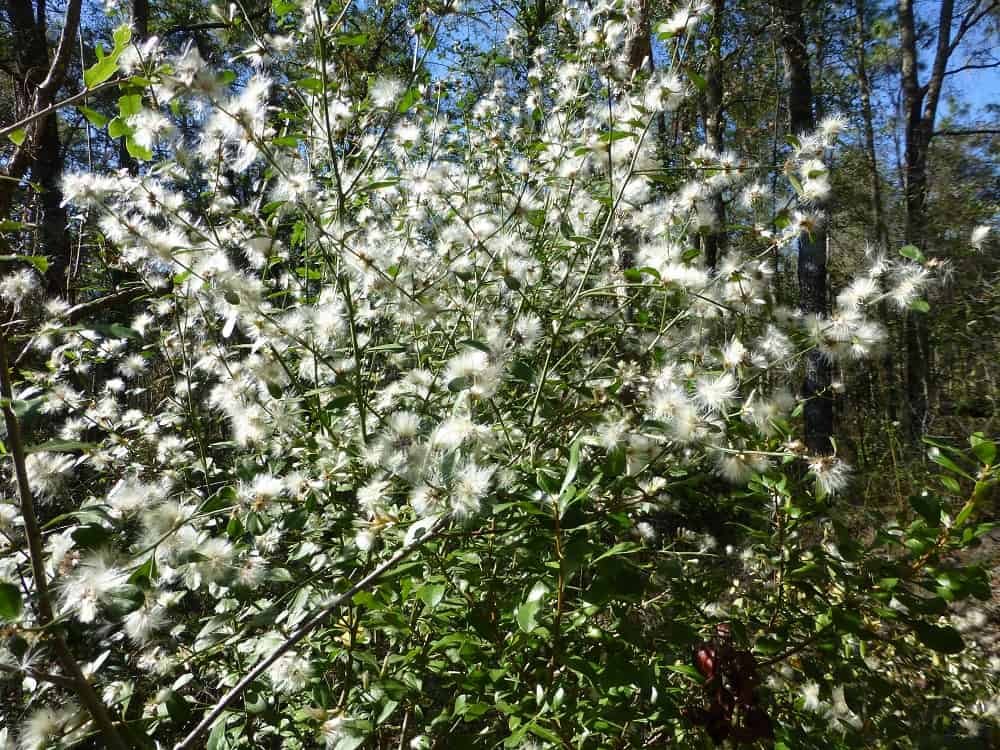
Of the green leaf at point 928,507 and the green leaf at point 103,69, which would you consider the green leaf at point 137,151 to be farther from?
the green leaf at point 928,507

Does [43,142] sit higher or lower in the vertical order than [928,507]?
higher

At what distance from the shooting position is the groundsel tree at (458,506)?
1.29 m

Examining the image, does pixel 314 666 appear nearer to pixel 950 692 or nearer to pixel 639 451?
pixel 639 451

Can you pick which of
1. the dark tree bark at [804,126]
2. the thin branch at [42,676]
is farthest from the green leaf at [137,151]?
the dark tree bark at [804,126]

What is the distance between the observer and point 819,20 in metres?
8.17

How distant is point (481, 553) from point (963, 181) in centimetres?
1397

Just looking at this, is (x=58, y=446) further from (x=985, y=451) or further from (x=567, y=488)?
(x=985, y=451)

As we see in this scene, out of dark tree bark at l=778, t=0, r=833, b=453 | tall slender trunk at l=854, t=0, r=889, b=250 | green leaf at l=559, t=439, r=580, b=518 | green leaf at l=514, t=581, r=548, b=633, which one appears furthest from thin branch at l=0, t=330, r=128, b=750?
tall slender trunk at l=854, t=0, r=889, b=250

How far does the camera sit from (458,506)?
1186 mm

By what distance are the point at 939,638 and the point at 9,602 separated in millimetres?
1855

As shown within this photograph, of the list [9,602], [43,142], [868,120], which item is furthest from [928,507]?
[868,120]

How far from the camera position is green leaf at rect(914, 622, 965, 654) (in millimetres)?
1312

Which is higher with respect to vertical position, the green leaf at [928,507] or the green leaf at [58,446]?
the green leaf at [58,446]

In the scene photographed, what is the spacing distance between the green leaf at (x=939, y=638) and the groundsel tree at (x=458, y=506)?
0.02 meters
